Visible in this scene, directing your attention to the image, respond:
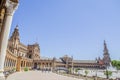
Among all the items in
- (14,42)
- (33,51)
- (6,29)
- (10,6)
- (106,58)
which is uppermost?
(14,42)

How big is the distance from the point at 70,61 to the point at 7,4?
4314 inches

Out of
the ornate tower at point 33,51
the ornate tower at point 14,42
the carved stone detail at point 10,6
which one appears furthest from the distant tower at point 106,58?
the carved stone detail at point 10,6

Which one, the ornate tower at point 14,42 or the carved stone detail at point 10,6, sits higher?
the ornate tower at point 14,42

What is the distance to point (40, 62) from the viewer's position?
89.1 meters

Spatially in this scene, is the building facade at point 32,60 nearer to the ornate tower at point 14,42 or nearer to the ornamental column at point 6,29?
the ornate tower at point 14,42

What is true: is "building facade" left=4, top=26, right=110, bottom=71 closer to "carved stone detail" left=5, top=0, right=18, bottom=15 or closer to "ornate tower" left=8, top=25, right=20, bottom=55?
"ornate tower" left=8, top=25, right=20, bottom=55

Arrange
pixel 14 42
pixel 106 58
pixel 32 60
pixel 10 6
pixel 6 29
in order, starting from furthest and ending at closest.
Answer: pixel 106 58, pixel 32 60, pixel 14 42, pixel 10 6, pixel 6 29

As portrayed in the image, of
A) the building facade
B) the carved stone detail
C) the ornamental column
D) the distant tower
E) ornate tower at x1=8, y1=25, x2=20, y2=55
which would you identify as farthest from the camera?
the distant tower

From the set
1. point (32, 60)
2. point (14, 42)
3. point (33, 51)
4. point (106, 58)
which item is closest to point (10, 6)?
point (14, 42)

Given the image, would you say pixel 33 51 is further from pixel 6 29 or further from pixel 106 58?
pixel 6 29

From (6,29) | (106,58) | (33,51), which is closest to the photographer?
(6,29)

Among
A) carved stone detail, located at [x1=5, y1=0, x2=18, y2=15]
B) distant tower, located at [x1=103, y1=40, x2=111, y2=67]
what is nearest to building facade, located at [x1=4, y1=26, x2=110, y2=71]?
distant tower, located at [x1=103, y1=40, x2=111, y2=67]

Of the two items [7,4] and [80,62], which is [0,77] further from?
[80,62]

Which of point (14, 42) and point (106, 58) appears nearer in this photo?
point (14, 42)
